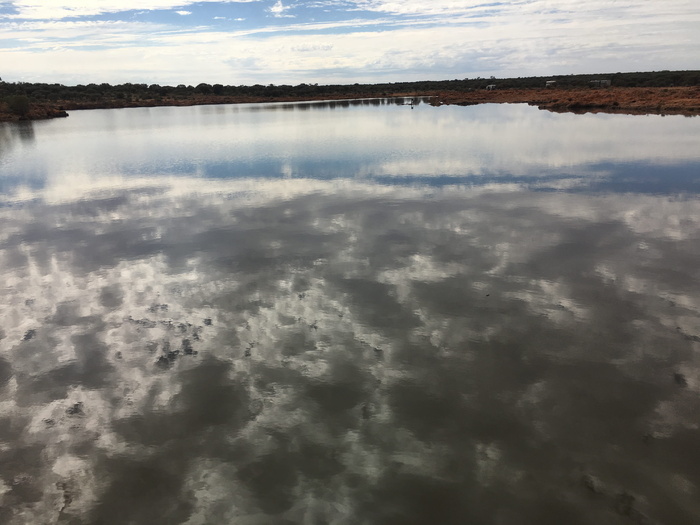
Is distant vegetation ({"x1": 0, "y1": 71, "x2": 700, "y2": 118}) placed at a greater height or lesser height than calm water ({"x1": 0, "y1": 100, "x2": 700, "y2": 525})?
greater

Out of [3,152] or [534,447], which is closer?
[534,447]

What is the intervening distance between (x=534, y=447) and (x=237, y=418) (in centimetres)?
407

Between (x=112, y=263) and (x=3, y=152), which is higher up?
(x=3, y=152)

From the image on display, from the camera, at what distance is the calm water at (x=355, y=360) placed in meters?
5.14

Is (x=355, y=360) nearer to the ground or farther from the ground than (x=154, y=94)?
nearer to the ground

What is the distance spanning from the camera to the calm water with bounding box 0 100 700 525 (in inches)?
203

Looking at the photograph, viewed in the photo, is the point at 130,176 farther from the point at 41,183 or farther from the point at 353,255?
the point at 353,255

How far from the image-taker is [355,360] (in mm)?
7539

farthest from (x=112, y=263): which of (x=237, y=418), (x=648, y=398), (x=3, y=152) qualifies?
(x=3, y=152)

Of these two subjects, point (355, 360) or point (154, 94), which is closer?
point (355, 360)

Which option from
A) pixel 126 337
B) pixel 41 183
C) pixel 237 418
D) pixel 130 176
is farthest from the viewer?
pixel 130 176

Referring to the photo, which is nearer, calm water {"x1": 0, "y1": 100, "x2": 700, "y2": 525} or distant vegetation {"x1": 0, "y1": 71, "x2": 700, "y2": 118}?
calm water {"x1": 0, "y1": 100, "x2": 700, "y2": 525}

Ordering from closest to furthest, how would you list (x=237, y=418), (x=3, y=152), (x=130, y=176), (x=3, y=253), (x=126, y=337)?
(x=237, y=418)
(x=126, y=337)
(x=3, y=253)
(x=130, y=176)
(x=3, y=152)

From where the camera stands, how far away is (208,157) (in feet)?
95.3
